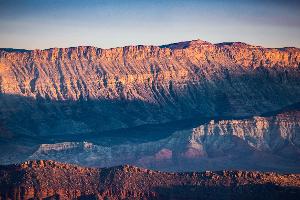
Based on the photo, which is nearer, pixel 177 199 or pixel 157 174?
pixel 177 199

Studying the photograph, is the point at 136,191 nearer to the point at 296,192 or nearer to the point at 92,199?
the point at 92,199

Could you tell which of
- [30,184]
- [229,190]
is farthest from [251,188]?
[30,184]

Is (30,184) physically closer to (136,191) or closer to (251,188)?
(136,191)

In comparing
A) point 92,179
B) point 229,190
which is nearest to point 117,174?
point 92,179

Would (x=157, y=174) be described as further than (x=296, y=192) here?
Yes

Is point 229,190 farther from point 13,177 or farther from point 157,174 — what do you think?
point 13,177
